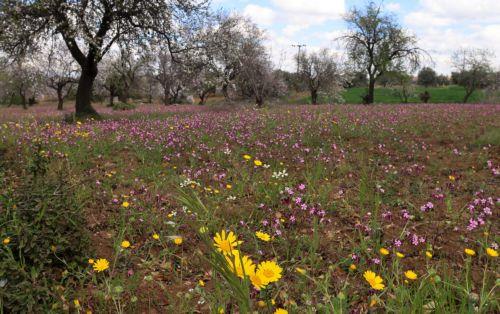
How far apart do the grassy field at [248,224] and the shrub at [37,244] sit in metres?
0.02

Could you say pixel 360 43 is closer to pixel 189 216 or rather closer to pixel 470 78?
pixel 470 78

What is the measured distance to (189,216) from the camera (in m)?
4.92

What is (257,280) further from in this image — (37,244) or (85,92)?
(85,92)

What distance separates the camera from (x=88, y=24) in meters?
16.0

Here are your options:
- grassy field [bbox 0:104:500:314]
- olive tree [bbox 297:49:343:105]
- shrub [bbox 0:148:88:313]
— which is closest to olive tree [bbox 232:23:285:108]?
olive tree [bbox 297:49:343:105]

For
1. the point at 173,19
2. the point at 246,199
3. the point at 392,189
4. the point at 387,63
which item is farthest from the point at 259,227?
the point at 387,63

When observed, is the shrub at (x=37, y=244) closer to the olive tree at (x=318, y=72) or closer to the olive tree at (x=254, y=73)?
the olive tree at (x=254, y=73)

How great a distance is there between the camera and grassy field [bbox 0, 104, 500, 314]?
284 centimetres

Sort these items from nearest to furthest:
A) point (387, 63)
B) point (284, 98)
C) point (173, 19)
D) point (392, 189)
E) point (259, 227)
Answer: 1. point (259, 227)
2. point (392, 189)
3. point (173, 19)
4. point (387, 63)
5. point (284, 98)

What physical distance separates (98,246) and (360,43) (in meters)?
40.8

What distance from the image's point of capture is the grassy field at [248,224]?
9.32 feet

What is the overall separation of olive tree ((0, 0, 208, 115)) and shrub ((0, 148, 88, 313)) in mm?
12746

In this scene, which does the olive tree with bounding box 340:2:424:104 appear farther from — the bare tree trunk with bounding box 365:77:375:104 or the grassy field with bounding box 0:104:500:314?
the grassy field with bounding box 0:104:500:314

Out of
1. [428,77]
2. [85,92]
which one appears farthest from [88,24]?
[428,77]
